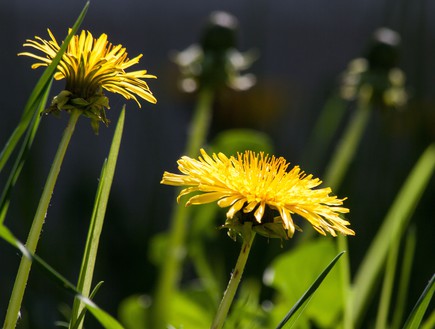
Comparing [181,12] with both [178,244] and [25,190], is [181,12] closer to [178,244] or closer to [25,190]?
[25,190]

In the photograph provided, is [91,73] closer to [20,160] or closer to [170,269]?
[20,160]

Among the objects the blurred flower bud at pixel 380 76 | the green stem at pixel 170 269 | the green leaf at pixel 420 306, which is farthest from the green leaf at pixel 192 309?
the green leaf at pixel 420 306

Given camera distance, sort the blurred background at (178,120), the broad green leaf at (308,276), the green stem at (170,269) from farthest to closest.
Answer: the blurred background at (178,120)
the green stem at (170,269)
the broad green leaf at (308,276)

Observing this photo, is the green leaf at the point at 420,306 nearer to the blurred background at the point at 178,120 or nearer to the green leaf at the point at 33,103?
the green leaf at the point at 33,103

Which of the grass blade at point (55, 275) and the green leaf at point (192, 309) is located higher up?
the grass blade at point (55, 275)

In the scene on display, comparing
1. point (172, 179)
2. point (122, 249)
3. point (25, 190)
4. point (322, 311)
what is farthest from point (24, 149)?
point (122, 249)

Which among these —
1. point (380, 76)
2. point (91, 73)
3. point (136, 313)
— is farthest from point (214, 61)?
point (91, 73)
